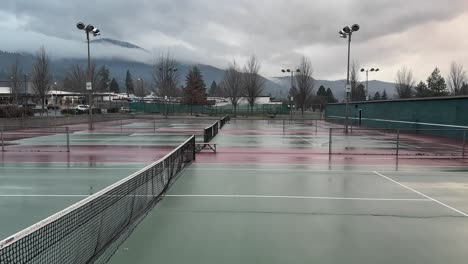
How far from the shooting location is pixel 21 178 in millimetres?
11984

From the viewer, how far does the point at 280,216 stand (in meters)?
7.93

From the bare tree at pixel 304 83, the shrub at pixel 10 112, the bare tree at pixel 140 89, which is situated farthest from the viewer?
the bare tree at pixel 140 89

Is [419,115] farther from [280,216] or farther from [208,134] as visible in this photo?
[280,216]

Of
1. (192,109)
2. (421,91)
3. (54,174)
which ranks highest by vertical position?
(421,91)

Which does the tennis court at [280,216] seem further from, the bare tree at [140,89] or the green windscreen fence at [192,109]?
the bare tree at [140,89]

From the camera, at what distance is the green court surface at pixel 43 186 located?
7.84 metres

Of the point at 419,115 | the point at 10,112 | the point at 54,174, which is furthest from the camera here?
the point at 10,112

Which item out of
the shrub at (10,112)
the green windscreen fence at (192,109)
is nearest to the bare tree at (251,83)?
the green windscreen fence at (192,109)

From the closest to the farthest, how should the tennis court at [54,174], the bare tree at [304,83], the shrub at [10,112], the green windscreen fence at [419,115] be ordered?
the tennis court at [54,174] → the green windscreen fence at [419,115] → the shrub at [10,112] → the bare tree at [304,83]

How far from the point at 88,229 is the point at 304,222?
3.77 m

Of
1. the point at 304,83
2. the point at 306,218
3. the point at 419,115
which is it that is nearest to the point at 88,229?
the point at 306,218

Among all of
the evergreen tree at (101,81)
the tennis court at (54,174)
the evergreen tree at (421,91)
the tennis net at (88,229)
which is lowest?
the tennis court at (54,174)

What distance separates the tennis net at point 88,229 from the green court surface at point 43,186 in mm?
1615

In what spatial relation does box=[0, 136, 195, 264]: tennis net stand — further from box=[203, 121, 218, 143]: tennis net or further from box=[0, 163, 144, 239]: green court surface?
box=[203, 121, 218, 143]: tennis net
